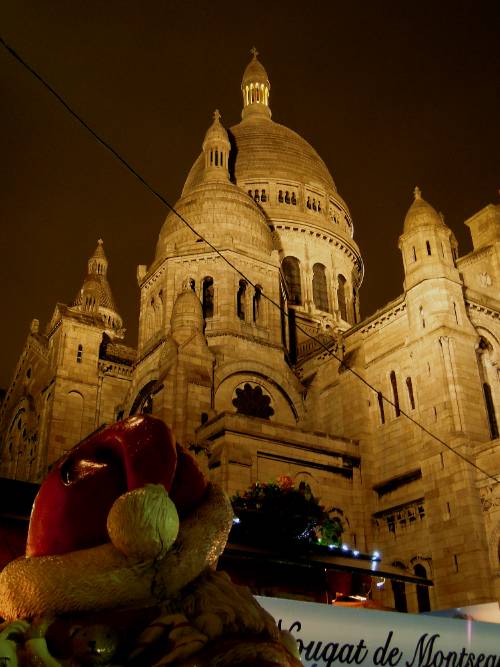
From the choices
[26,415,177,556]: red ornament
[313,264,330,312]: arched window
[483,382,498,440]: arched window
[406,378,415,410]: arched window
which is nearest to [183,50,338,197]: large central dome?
[313,264,330,312]: arched window

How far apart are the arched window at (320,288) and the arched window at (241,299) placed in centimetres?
1044

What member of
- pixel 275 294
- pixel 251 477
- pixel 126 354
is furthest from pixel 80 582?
pixel 126 354

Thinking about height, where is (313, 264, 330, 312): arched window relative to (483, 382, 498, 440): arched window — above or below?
above

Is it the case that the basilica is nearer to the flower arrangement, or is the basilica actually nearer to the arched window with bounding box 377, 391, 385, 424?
the arched window with bounding box 377, 391, 385, 424

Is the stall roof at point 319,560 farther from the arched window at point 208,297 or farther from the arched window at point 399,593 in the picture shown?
the arched window at point 208,297

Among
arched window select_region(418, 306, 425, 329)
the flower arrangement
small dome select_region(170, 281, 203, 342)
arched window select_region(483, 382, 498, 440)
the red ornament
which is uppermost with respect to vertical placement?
small dome select_region(170, 281, 203, 342)

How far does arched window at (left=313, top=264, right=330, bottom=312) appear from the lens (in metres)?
42.5

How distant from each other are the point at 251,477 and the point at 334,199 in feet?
93.6

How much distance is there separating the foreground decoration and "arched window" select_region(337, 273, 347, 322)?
40.4 m

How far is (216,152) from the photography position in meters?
39.0

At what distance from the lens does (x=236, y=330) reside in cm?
3050

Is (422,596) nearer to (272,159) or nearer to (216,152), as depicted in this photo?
(216,152)

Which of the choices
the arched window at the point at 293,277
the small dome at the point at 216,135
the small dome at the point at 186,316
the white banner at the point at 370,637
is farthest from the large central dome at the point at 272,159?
the white banner at the point at 370,637

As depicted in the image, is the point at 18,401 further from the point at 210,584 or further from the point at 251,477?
the point at 210,584
